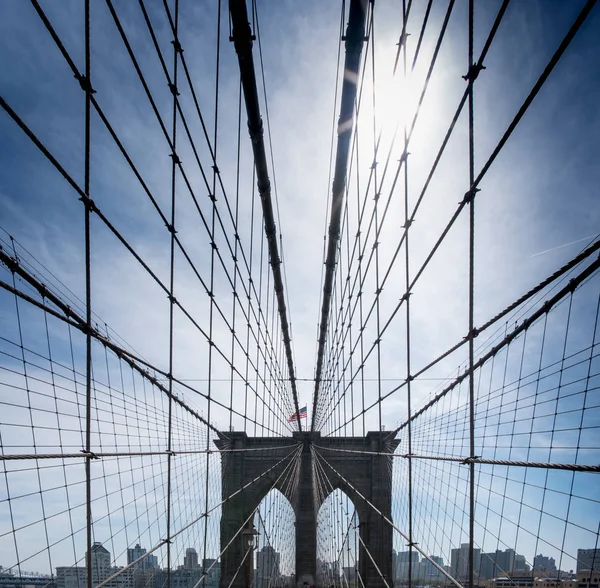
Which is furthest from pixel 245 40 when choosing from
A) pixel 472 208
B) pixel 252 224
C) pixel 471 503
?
pixel 252 224

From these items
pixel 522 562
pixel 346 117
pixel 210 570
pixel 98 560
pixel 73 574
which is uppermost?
pixel 346 117

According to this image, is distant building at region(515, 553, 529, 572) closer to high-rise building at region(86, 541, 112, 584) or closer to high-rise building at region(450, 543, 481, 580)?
high-rise building at region(450, 543, 481, 580)

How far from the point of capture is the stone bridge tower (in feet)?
67.6

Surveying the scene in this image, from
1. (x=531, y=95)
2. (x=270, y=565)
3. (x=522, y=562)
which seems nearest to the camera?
(x=531, y=95)

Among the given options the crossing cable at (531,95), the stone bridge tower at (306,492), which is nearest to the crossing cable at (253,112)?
the crossing cable at (531,95)

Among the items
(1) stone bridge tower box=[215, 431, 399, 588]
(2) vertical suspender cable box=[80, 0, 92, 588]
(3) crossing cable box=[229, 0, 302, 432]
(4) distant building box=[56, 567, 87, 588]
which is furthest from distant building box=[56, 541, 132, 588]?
(1) stone bridge tower box=[215, 431, 399, 588]

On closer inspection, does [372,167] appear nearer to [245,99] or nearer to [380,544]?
[245,99]

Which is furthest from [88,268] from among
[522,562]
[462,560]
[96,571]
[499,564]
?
[462,560]

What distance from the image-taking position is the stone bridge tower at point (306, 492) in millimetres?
20609

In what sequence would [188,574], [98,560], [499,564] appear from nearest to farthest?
[98,560] < [499,564] < [188,574]

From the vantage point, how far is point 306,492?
21609 mm

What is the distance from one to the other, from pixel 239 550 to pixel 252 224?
17.8 meters

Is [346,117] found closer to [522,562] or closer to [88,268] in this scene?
[88,268]

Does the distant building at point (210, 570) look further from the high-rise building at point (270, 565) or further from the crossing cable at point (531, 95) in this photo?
the crossing cable at point (531, 95)
